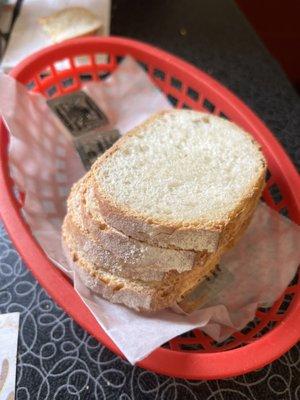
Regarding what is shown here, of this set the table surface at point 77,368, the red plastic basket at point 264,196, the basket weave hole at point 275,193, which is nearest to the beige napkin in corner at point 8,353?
the table surface at point 77,368

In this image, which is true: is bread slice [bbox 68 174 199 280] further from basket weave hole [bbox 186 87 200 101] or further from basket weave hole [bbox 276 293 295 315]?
basket weave hole [bbox 186 87 200 101]

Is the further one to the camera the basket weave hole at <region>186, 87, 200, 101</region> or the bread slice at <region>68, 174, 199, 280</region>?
the basket weave hole at <region>186, 87, 200, 101</region>

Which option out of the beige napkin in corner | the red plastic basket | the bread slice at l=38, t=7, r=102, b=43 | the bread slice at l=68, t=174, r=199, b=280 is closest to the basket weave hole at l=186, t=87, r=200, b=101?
the red plastic basket

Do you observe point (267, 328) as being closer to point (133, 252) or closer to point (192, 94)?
point (133, 252)

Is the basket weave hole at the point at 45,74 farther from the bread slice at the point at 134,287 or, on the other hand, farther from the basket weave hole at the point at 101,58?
the bread slice at the point at 134,287

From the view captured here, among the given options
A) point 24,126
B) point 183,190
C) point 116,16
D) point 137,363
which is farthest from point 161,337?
point 116,16

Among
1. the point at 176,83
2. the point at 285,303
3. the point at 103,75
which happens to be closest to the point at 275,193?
the point at 285,303

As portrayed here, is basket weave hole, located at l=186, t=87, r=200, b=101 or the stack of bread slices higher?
basket weave hole, located at l=186, t=87, r=200, b=101
